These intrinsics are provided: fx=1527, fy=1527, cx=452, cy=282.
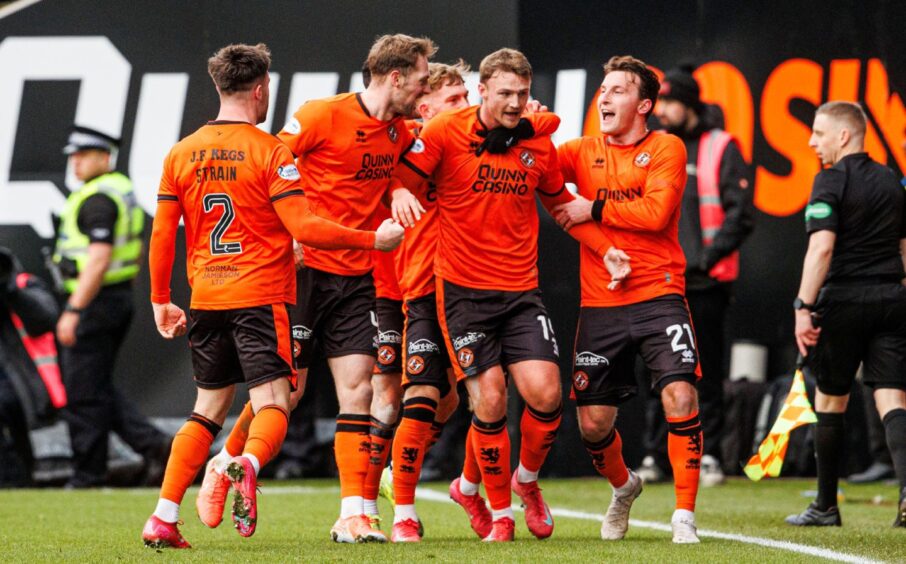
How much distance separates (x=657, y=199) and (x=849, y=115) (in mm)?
1554

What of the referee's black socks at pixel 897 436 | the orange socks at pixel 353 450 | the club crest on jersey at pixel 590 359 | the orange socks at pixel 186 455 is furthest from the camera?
the referee's black socks at pixel 897 436

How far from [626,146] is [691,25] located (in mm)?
4679

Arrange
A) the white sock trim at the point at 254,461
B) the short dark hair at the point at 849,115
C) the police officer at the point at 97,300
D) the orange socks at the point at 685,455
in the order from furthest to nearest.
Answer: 1. the police officer at the point at 97,300
2. the short dark hair at the point at 849,115
3. the orange socks at the point at 685,455
4. the white sock trim at the point at 254,461

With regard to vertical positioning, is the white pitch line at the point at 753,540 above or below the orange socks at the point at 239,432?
below

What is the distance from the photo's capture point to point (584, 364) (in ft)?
23.1

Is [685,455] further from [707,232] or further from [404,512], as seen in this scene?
[707,232]

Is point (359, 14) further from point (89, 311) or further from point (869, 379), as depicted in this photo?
point (869, 379)

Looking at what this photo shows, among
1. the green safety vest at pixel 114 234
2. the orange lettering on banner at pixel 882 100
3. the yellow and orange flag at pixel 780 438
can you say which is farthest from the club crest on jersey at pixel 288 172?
the orange lettering on banner at pixel 882 100

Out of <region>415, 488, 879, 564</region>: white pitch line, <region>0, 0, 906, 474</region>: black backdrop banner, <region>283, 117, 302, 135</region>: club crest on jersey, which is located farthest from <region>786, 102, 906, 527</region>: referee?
<region>0, 0, 906, 474</region>: black backdrop banner

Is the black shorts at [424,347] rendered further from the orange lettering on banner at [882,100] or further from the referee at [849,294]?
the orange lettering on banner at [882,100]

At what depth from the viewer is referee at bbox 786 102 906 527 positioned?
7.63 metres

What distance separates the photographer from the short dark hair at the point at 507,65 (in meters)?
6.82

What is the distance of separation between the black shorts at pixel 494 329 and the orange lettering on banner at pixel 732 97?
5145 mm

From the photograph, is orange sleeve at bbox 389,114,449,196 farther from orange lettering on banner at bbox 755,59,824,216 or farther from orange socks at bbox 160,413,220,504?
orange lettering on banner at bbox 755,59,824,216
